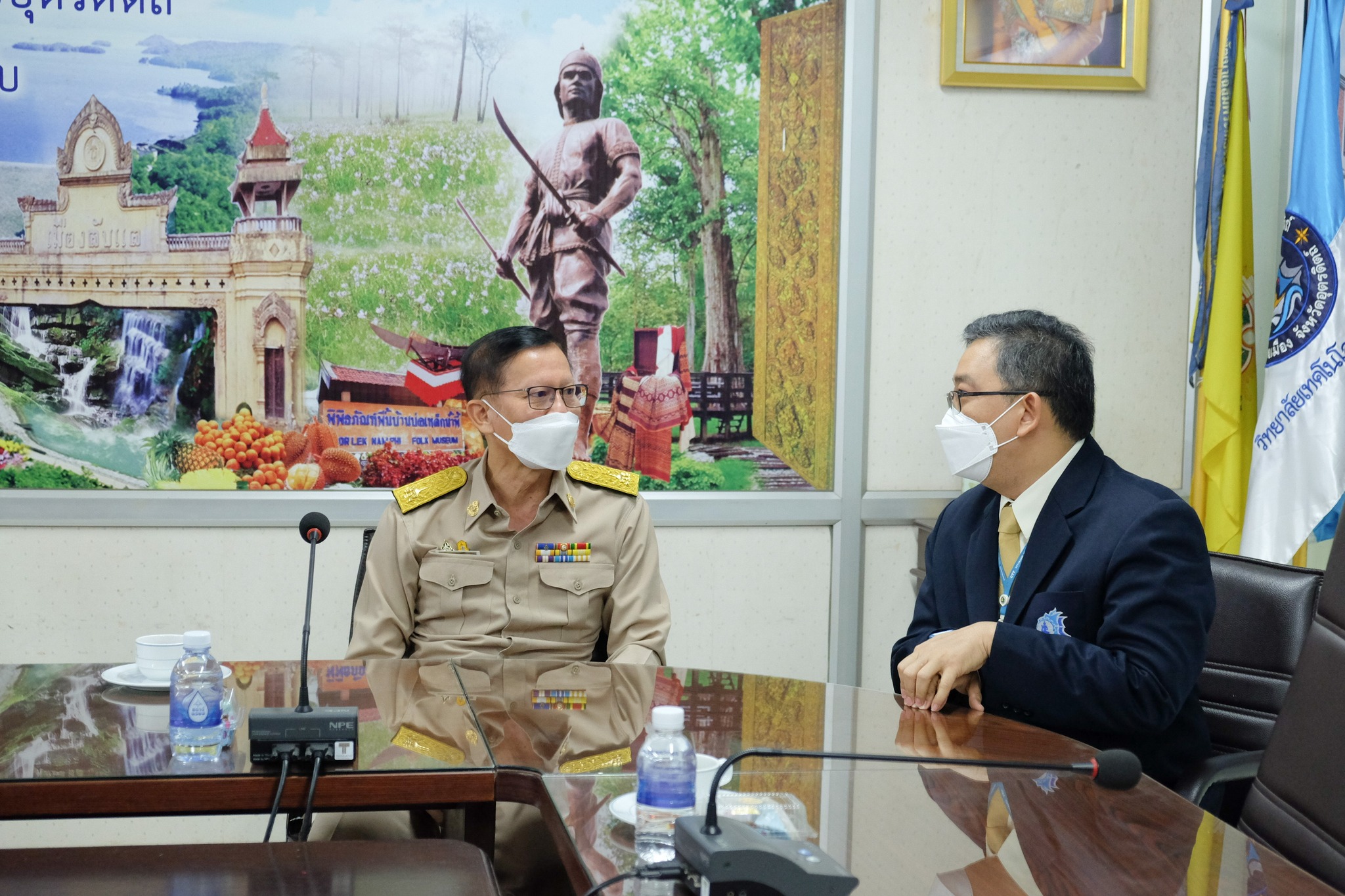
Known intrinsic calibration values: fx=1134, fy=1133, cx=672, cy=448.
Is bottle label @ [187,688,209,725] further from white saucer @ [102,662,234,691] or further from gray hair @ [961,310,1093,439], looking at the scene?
gray hair @ [961,310,1093,439]

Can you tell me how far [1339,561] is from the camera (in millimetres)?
1459

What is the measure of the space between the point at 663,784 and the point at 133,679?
105cm

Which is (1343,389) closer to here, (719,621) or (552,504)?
(719,621)

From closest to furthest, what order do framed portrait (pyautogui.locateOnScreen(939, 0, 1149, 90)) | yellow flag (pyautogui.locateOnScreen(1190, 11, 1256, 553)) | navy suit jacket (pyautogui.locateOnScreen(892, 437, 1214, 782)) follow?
1. navy suit jacket (pyautogui.locateOnScreen(892, 437, 1214, 782))
2. yellow flag (pyautogui.locateOnScreen(1190, 11, 1256, 553))
3. framed portrait (pyautogui.locateOnScreen(939, 0, 1149, 90))

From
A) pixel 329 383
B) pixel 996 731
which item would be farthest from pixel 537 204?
pixel 996 731

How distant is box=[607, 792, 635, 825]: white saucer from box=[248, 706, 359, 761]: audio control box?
14.2 inches

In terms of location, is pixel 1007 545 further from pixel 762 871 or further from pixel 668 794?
pixel 762 871

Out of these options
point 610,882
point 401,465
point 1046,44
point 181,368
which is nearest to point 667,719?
point 610,882

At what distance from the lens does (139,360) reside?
304 centimetres

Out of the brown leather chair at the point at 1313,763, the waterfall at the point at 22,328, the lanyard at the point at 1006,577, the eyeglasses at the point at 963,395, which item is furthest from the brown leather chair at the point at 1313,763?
the waterfall at the point at 22,328

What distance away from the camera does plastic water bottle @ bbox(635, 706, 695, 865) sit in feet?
3.84

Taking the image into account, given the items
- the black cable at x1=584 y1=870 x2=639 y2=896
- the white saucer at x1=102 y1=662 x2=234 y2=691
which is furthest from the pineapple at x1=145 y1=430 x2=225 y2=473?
the black cable at x1=584 y1=870 x2=639 y2=896

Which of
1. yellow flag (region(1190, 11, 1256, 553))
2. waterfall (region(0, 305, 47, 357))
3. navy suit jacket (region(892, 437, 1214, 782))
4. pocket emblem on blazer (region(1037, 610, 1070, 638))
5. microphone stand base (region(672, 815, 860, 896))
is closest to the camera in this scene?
microphone stand base (region(672, 815, 860, 896))

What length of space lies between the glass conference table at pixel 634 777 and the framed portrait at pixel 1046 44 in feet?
6.86
